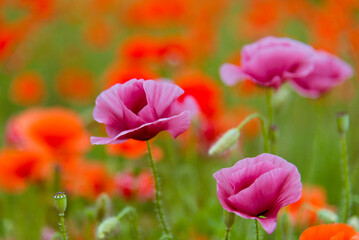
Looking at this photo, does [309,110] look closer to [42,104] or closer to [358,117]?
[358,117]

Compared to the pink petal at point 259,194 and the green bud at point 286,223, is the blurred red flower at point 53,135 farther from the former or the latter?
the pink petal at point 259,194

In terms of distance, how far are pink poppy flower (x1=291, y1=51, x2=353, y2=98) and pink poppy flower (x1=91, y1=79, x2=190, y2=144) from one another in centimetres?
53

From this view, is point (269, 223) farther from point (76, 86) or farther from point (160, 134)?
point (76, 86)

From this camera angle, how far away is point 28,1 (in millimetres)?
2965

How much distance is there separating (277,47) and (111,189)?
0.90 metres

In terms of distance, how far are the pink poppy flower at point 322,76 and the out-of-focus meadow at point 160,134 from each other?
10 centimetres

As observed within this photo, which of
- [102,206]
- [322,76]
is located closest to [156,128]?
[102,206]

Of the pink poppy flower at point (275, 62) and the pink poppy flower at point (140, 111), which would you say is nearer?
the pink poppy flower at point (140, 111)

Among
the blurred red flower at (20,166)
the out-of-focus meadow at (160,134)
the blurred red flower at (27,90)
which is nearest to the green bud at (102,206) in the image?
the out-of-focus meadow at (160,134)

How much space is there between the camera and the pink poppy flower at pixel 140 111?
2.84ft

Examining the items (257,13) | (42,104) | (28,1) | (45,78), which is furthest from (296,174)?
(45,78)

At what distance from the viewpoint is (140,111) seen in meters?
0.86

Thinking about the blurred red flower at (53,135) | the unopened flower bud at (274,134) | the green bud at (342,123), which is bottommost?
the blurred red flower at (53,135)

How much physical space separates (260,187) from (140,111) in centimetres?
24
